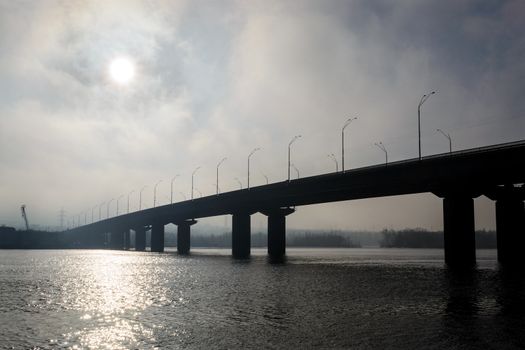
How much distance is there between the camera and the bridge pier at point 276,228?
12625 centimetres

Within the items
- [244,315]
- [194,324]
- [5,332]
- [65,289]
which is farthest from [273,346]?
[65,289]

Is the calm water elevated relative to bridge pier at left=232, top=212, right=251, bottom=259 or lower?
lower

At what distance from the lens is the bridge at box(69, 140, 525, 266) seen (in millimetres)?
67188

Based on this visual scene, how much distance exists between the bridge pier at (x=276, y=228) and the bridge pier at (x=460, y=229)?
170 ft

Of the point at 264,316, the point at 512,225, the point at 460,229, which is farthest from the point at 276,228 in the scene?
the point at 264,316

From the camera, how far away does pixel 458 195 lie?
251ft

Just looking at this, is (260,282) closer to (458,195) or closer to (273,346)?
(273,346)

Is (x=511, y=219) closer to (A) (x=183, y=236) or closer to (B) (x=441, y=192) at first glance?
(B) (x=441, y=192)

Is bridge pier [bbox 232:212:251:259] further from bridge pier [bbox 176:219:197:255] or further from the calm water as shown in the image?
the calm water

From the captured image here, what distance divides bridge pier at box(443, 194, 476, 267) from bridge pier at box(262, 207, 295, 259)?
51.9 meters

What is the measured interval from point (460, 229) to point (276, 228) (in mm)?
56616

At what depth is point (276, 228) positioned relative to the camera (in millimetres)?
127188

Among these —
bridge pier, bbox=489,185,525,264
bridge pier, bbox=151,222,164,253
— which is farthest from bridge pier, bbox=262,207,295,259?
bridge pier, bbox=151,222,164,253

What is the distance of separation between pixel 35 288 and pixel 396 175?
170 ft
